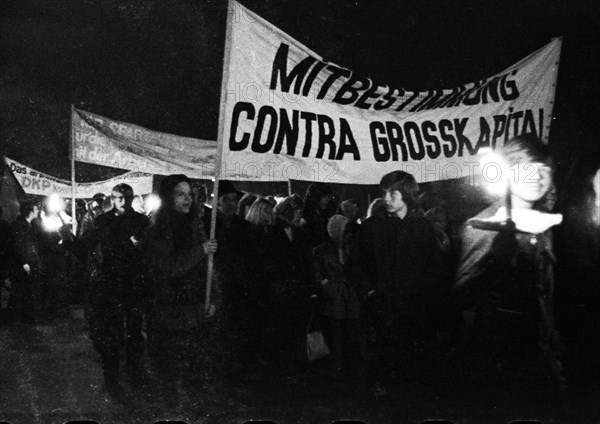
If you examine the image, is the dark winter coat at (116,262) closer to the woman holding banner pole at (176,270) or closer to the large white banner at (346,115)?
the woman holding banner pole at (176,270)

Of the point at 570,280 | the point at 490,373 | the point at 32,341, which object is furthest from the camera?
the point at 32,341

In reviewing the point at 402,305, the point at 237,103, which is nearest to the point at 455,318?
the point at 402,305

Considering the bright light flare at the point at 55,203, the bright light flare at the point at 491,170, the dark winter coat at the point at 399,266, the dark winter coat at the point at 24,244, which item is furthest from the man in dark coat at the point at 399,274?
the bright light flare at the point at 55,203

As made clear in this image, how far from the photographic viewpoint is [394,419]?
445cm

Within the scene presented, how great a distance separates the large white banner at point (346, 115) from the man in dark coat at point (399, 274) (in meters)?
0.31

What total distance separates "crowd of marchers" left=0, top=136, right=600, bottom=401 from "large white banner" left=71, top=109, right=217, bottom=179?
1.99 m

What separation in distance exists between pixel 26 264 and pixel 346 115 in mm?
5105

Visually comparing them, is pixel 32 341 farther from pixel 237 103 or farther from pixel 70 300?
pixel 237 103

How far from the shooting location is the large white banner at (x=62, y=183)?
9.40 m

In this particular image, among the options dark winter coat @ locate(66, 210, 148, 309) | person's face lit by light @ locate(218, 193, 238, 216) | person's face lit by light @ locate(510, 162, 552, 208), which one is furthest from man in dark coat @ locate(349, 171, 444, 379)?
dark winter coat @ locate(66, 210, 148, 309)

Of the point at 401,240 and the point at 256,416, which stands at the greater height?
the point at 401,240

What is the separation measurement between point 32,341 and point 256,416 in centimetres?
317

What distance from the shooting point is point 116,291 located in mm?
4793

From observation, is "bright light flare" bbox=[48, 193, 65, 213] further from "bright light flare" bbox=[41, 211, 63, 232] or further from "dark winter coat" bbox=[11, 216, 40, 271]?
"dark winter coat" bbox=[11, 216, 40, 271]
